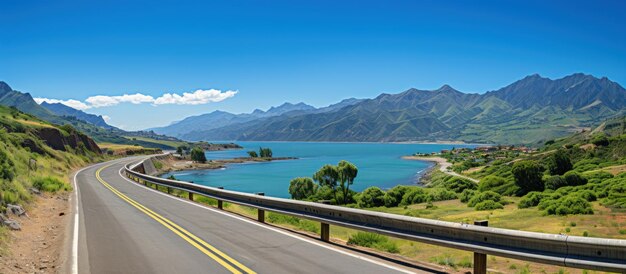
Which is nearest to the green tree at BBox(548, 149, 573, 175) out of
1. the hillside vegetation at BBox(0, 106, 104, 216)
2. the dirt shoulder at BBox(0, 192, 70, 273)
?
the hillside vegetation at BBox(0, 106, 104, 216)

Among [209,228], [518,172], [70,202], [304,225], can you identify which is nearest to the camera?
[209,228]

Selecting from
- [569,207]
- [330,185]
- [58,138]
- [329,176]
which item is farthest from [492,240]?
[58,138]

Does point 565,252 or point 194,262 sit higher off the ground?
point 565,252

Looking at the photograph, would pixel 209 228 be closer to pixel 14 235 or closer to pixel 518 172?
pixel 14 235

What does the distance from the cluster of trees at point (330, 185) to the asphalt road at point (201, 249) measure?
5254cm

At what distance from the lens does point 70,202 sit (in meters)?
21.1

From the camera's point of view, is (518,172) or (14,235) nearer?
(14,235)

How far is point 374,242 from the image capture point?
10.4 metres

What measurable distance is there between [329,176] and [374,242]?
58425mm

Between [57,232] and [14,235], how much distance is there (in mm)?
1618

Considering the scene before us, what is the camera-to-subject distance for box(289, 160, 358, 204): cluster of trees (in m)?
66.8

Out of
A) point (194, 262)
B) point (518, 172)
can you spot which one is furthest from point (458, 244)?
point (518, 172)

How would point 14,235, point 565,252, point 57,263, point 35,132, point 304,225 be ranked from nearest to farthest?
1. point 565,252
2. point 57,263
3. point 14,235
4. point 304,225
5. point 35,132

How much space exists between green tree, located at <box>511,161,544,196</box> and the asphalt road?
4459 cm
